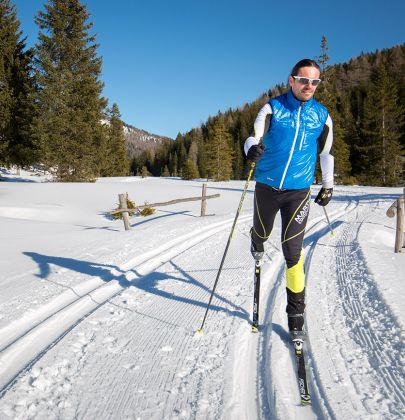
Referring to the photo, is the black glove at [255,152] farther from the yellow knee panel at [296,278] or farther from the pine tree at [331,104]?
the pine tree at [331,104]

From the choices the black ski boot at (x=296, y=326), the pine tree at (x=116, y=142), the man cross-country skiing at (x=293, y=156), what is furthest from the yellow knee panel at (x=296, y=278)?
the pine tree at (x=116, y=142)

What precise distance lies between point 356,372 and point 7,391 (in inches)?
111

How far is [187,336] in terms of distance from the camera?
334cm

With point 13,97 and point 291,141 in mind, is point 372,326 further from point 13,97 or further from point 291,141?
point 13,97

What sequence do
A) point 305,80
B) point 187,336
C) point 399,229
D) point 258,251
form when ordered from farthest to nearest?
1. point 399,229
2. point 258,251
3. point 187,336
4. point 305,80

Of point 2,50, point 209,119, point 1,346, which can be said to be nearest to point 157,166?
point 209,119

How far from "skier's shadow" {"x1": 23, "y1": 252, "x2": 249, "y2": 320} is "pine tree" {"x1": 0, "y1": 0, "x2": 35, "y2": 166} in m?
21.5

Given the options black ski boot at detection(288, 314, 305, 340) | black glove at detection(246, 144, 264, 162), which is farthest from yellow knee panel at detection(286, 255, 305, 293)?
black glove at detection(246, 144, 264, 162)

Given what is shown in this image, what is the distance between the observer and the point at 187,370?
8.96ft

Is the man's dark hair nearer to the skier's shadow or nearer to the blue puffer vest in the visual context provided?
the blue puffer vest

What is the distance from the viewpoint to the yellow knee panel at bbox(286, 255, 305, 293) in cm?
313

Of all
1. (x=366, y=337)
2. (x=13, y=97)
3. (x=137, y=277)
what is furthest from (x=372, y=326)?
(x=13, y=97)

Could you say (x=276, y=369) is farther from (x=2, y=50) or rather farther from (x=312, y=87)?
(x=2, y=50)

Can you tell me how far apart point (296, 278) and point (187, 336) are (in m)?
1.28
